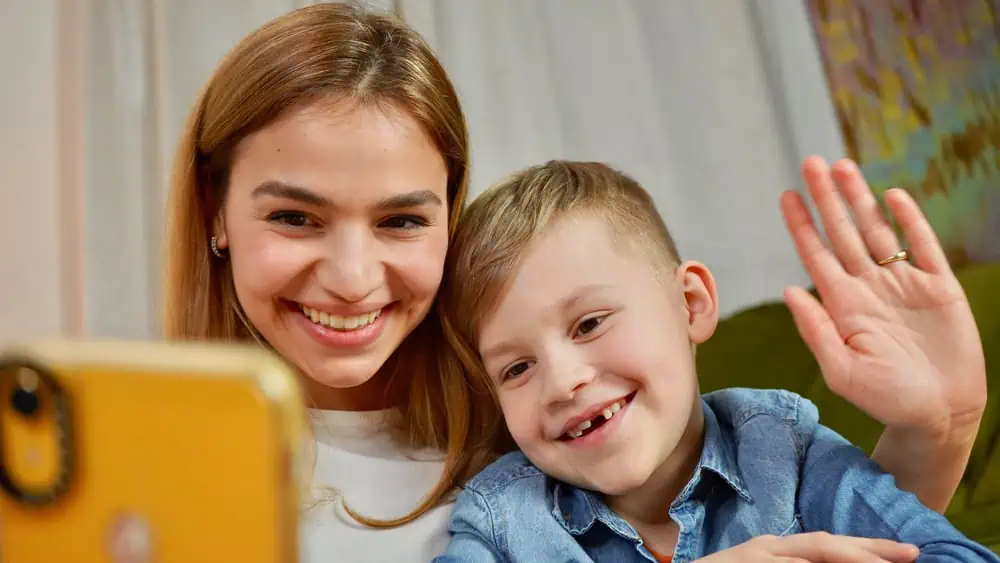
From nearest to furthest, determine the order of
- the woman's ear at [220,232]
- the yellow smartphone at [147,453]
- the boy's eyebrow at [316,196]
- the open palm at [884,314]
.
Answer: the yellow smartphone at [147,453] → the open palm at [884,314] → the boy's eyebrow at [316,196] → the woman's ear at [220,232]

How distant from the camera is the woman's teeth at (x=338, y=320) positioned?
106 cm

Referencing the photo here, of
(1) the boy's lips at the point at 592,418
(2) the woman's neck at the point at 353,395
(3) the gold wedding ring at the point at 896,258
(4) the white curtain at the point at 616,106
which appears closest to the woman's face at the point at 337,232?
(2) the woman's neck at the point at 353,395

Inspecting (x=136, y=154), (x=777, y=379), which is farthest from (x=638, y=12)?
(x=136, y=154)

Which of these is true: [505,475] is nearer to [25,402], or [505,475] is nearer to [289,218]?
[289,218]

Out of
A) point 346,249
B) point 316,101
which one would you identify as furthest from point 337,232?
point 316,101

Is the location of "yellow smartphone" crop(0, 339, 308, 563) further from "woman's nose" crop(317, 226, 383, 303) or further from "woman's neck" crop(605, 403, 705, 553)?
"woman's neck" crop(605, 403, 705, 553)

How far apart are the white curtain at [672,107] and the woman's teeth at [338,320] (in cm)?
111

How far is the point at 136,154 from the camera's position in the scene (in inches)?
80.7

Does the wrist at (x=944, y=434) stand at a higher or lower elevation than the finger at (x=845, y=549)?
higher

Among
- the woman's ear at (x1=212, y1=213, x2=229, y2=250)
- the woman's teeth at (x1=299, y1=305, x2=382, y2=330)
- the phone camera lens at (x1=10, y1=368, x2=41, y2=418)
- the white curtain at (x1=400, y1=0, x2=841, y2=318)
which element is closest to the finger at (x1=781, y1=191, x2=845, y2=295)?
the woman's teeth at (x1=299, y1=305, x2=382, y2=330)

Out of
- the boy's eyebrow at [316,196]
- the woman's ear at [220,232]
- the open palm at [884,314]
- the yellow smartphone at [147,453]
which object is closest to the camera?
the yellow smartphone at [147,453]

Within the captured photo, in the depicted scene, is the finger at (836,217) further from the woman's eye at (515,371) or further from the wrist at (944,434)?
the woman's eye at (515,371)

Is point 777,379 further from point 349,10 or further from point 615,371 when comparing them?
point 349,10

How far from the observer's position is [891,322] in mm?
939
